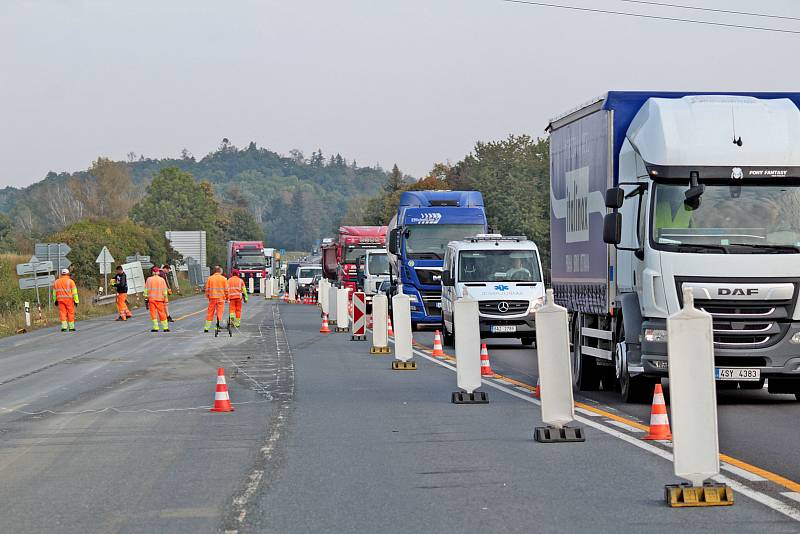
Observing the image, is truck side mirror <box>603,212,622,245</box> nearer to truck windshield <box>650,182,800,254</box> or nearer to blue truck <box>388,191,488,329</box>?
truck windshield <box>650,182,800,254</box>

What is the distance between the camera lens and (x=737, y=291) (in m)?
14.0

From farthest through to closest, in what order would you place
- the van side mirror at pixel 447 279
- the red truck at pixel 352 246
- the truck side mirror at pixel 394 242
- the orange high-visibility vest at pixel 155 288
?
1. the red truck at pixel 352 246
2. the orange high-visibility vest at pixel 155 288
3. the truck side mirror at pixel 394 242
4. the van side mirror at pixel 447 279

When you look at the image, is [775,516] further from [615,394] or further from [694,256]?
[615,394]

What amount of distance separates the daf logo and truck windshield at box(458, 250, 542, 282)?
13867 mm

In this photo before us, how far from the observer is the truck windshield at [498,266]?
2798 cm

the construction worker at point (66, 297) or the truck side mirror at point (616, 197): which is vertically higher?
the truck side mirror at point (616, 197)

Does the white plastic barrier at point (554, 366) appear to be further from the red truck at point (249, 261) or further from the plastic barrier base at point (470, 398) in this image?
the red truck at point (249, 261)

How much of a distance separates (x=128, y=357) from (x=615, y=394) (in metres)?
12.3

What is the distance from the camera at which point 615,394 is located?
17.2 m

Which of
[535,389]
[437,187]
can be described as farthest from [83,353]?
[437,187]

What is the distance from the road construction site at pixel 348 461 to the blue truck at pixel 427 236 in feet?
43.1

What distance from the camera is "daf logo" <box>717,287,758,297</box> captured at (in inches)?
549

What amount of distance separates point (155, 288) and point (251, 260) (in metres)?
50.8

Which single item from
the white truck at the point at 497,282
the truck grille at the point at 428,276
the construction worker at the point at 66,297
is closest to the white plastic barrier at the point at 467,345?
the white truck at the point at 497,282
